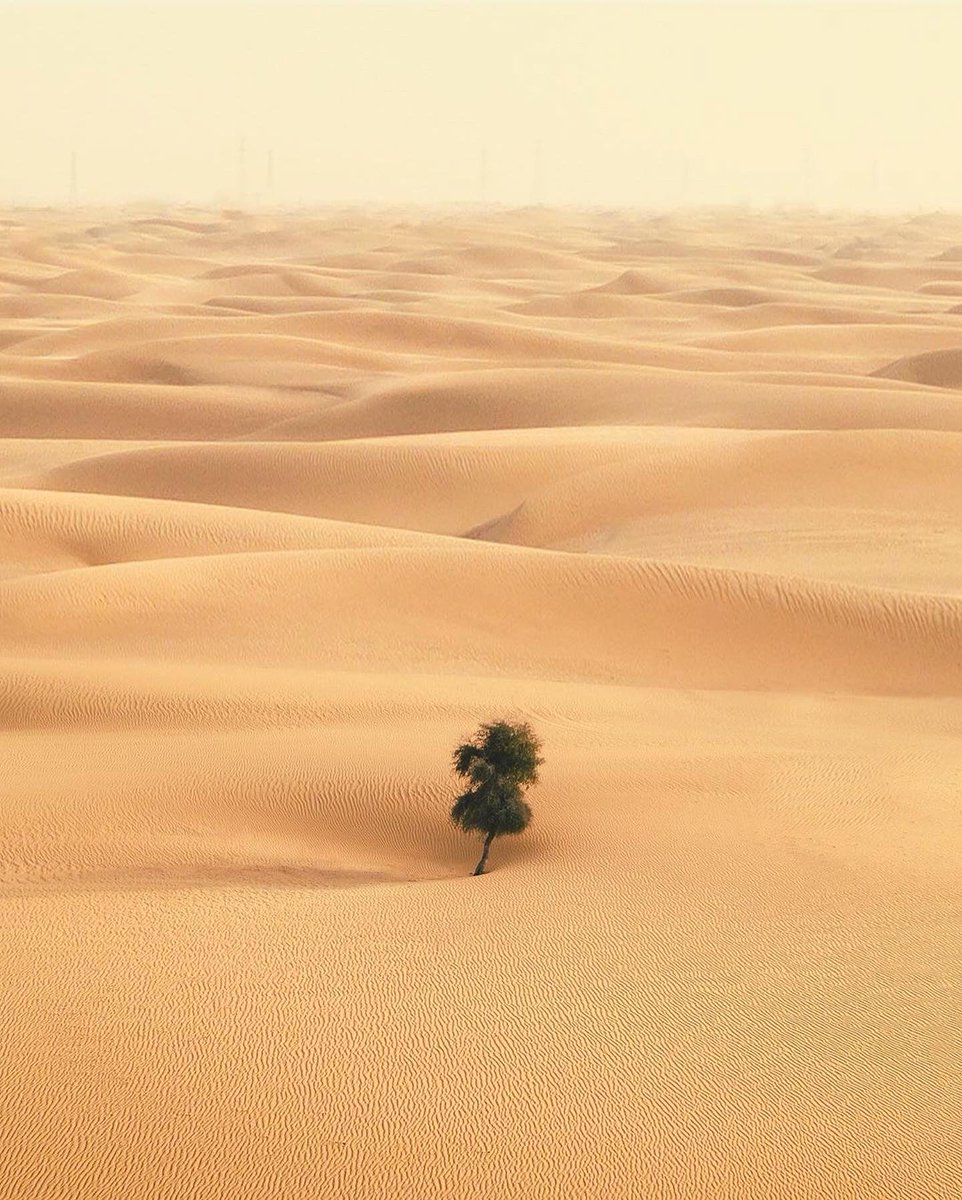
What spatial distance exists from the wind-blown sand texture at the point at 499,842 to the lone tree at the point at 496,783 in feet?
0.84

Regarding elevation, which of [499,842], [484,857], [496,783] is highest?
[496,783]

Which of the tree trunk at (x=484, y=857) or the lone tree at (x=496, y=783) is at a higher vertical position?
the lone tree at (x=496, y=783)

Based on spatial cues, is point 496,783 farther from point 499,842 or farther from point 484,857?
point 499,842

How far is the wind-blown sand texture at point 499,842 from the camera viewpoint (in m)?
5.46

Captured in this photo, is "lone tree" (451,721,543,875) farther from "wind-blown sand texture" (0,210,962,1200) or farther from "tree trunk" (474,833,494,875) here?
"wind-blown sand texture" (0,210,962,1200)

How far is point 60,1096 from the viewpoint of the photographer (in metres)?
5.60

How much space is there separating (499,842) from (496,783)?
748 mm

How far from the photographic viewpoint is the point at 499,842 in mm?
10031

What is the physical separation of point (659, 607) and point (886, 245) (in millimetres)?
99762

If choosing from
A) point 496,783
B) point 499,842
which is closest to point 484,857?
point 496,783

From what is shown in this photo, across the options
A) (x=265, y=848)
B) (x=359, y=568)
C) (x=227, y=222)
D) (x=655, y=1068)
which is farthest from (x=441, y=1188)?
(x=227, y=222)

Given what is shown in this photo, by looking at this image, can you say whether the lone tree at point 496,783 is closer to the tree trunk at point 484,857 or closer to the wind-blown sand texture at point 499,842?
the tree trunk at point 484,857

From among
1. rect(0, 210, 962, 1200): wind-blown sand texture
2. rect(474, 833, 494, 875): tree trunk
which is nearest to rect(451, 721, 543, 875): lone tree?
rect(474, 833, 494, 875): tree trunk

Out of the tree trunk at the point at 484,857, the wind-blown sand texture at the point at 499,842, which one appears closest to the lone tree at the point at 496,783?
the tree trunk at the point at 484,857
